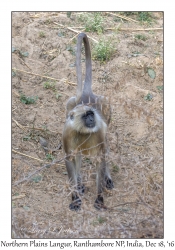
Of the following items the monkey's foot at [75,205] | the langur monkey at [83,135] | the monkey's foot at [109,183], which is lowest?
the monkey's foot at [75,205]

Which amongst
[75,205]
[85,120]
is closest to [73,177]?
[75,205]

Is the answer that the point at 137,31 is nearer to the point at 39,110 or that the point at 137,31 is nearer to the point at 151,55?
the point at 151,55

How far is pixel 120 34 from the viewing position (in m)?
11.2

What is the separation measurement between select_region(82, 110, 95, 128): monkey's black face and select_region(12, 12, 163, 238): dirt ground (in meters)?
0.47

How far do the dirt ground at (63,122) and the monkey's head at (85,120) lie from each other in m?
0.50

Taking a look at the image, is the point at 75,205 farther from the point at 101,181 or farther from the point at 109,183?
the point at 109,183

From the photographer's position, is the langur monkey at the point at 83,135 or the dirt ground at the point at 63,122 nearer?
the dirt ground at the point at 63,122

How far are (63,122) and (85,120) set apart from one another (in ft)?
7.07

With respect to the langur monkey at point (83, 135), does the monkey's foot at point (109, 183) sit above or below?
below

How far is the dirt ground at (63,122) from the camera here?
6047mm

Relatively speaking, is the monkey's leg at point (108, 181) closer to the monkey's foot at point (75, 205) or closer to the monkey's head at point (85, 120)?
the monkey's foot at point (75, 205)

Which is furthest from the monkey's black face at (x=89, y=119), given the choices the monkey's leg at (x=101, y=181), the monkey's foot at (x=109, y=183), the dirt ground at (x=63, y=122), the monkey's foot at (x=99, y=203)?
the monkey's foot at (x=109, y=183)

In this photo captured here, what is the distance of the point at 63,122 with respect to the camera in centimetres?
937

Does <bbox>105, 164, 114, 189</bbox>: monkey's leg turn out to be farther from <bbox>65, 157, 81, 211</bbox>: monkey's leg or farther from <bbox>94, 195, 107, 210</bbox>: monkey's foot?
<bbox>65, 157, 81, 211</bbox>: monkey's leg
